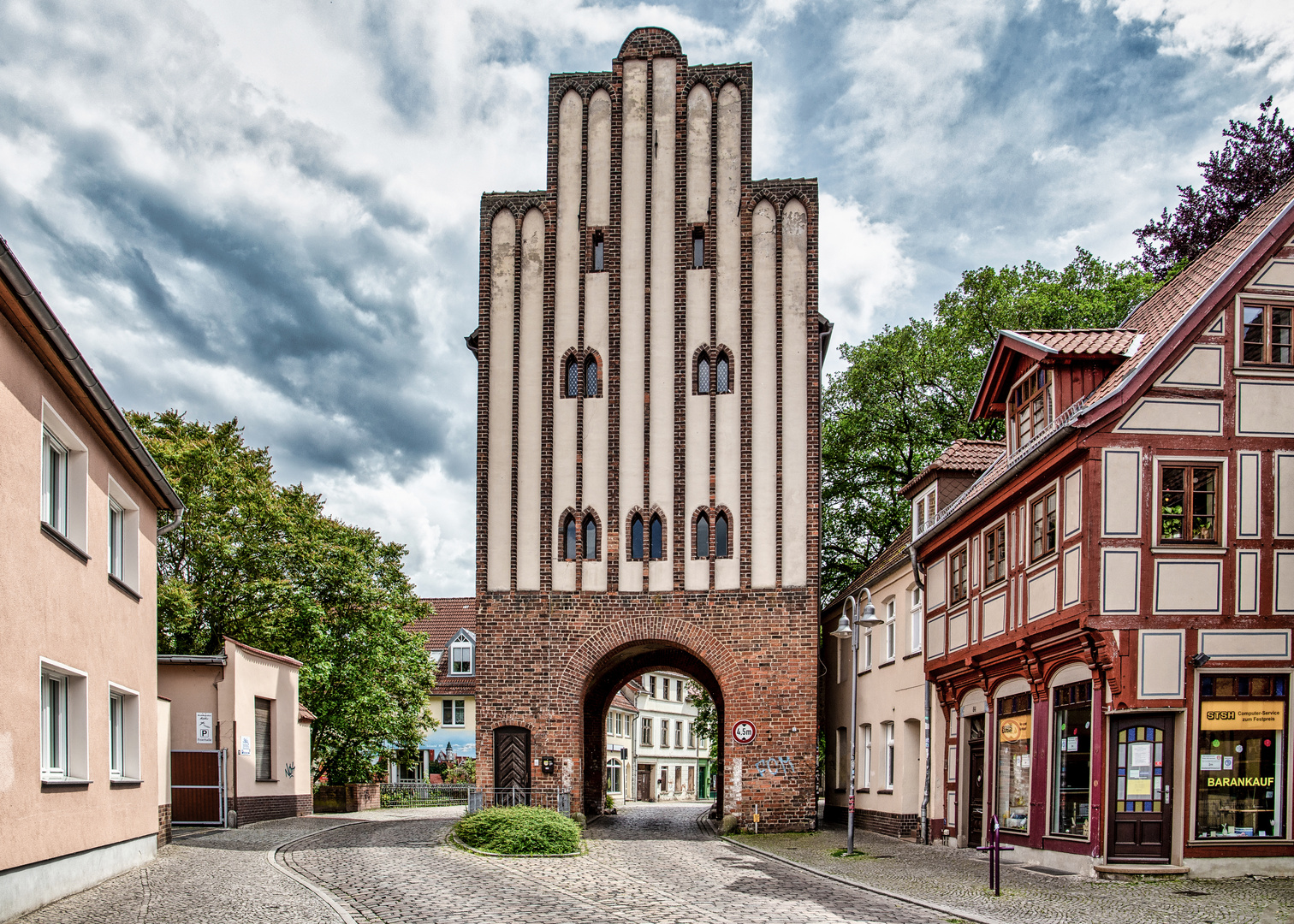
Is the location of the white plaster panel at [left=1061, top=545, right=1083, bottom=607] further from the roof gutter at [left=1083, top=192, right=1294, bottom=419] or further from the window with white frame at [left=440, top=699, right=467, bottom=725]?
the window with white frame at [left=440, top=699, right=467, bottom=725]

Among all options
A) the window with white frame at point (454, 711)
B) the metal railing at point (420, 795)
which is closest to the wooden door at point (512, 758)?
the metal railing at point (420, 795)

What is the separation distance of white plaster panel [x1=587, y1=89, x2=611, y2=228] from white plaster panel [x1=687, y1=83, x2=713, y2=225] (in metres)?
1.84

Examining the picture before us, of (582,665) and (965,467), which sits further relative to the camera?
(582,665)

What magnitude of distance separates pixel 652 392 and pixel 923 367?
12.9m

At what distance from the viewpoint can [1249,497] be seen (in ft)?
55.6

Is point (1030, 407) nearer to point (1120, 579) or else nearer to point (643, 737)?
point (1120, 579)

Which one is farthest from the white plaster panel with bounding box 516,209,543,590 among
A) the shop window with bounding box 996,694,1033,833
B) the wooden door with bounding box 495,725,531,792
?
the shop window with bounding box 996,694,1033,833

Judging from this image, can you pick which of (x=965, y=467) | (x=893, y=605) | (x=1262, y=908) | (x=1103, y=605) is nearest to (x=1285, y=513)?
(x=1103, y=605)

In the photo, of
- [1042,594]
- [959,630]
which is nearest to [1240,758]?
[1042,594]

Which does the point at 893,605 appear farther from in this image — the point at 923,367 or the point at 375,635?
the point at 375,635

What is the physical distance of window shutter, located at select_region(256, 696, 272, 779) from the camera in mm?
27734

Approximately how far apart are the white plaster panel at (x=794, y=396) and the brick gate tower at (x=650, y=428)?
0.14ft

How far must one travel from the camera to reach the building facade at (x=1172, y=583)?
16.3 meters

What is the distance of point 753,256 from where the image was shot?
28.2 metres
